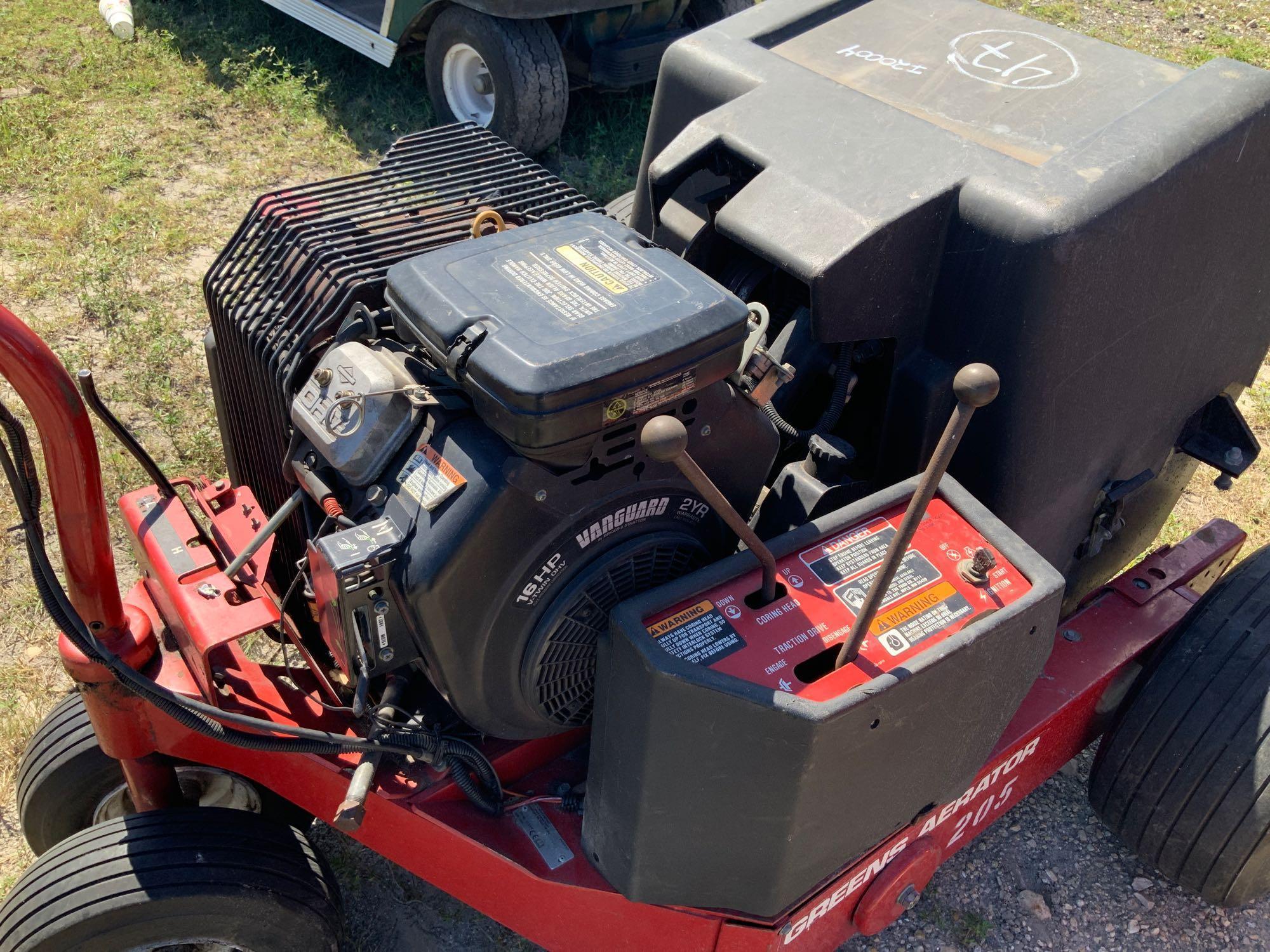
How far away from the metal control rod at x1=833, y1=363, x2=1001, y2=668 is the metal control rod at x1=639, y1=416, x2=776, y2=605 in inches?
5.6

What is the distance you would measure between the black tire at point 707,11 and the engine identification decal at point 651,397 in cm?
368

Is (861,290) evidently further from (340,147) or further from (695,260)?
(340,147)

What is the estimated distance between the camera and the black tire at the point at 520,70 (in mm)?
4547

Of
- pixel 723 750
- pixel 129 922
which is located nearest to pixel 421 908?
pixel 129 922

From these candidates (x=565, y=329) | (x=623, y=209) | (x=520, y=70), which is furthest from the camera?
(x=520, y=70)

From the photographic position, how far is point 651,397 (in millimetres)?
1669

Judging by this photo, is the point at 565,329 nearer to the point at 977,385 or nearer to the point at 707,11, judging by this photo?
the point at 977,385

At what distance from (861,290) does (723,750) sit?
821mm

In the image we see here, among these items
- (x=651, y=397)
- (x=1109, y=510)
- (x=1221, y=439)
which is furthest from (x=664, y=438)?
(x=1221, y=439)

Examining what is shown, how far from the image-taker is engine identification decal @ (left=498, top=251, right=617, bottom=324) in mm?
1688

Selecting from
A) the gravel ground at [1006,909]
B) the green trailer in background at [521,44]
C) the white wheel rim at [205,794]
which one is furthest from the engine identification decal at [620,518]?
the green trailer in background at [521,44]

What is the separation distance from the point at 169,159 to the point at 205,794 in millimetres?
3475

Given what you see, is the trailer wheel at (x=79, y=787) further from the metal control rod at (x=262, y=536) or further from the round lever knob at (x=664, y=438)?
the round lever knob at (x=664, y=438)

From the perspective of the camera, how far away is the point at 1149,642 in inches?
94.2
